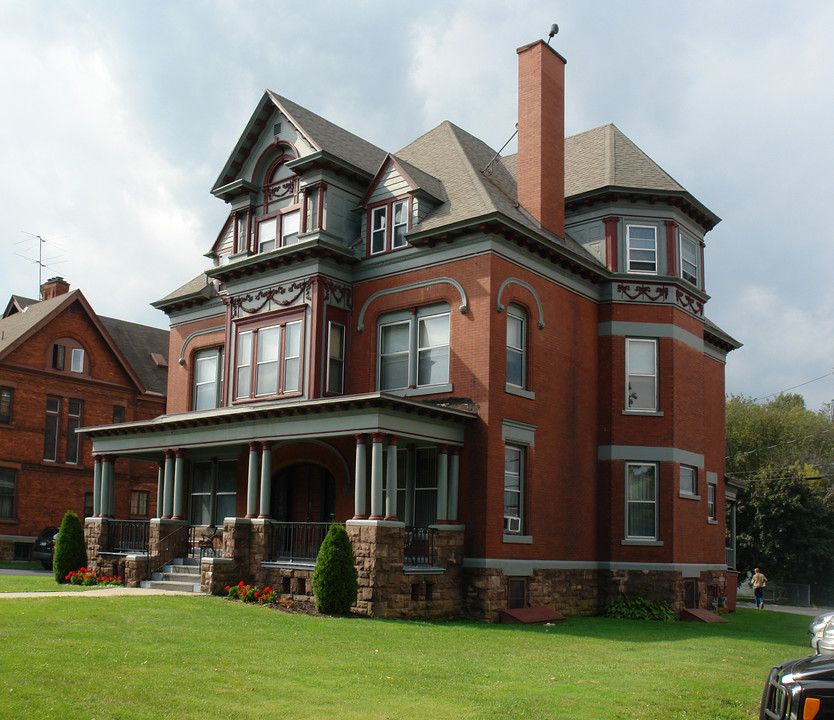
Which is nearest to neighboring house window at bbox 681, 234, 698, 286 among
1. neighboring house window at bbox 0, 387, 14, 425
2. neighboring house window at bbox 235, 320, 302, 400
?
neighboring house window at bbox 235, 320, 302, 400

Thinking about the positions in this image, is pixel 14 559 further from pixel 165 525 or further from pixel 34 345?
pixel 165 525

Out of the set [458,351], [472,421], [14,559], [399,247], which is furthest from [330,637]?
[14,559]

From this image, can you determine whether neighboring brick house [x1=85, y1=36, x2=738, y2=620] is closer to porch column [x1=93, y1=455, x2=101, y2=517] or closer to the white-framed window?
the white-framed window

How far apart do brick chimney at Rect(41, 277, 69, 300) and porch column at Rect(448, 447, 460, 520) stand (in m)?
32.6

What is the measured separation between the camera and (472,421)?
21.4 metres

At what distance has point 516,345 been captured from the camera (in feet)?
75.4

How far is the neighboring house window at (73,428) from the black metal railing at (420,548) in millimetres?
24411

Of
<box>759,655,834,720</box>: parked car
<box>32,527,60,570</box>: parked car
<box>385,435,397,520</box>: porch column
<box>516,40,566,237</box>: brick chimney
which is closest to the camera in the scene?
<box>759,655,834,720</box>: parked car

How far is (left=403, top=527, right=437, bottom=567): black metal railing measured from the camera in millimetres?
20500

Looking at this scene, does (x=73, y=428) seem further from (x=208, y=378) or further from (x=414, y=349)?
(x=414, y=349)

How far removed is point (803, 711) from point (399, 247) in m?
18.5

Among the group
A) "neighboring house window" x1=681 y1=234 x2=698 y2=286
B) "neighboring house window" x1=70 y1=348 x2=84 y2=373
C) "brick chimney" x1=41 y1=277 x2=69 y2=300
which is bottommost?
"neighboring house window" x1=70 y1=348 x2=84 y2=373

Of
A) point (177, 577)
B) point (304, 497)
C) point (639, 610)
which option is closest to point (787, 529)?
point (639, 610)

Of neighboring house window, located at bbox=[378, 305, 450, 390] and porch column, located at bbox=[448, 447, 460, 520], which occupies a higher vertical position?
neighboring house window, located at bbox=[378, 305, 450, 390]
